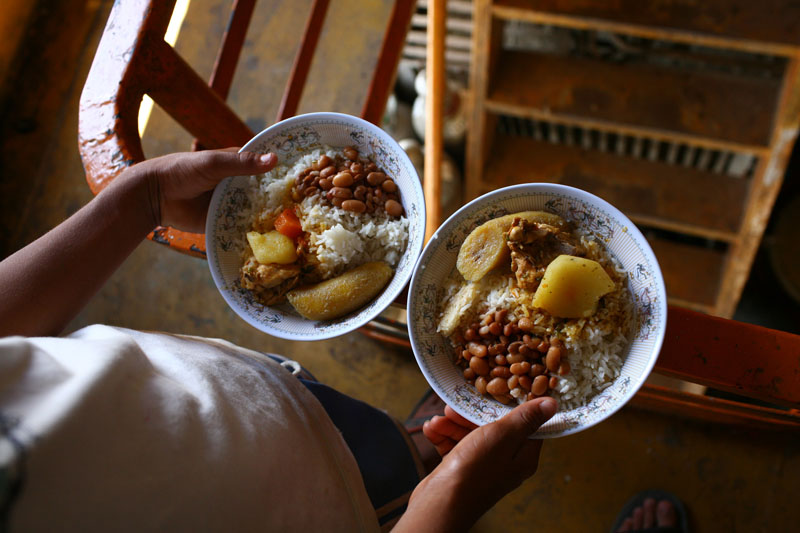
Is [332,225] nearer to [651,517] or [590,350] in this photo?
[590,350]

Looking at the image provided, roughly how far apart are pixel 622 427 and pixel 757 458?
433 millimetres

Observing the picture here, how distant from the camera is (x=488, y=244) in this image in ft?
3.06

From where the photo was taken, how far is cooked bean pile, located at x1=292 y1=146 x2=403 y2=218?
3.31 feet

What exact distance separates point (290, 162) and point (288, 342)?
1.20 meters

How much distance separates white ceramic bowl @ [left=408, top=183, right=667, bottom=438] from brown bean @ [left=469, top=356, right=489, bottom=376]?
1.5 inches

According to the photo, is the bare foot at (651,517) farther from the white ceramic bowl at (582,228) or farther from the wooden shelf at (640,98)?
the wooden shelf at (640,98)

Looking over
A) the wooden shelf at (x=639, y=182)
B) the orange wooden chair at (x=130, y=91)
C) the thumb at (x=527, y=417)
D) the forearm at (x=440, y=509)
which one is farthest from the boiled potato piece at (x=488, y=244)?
the wooden shelf at (x=639, y=182)

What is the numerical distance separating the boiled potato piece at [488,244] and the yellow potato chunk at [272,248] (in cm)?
33

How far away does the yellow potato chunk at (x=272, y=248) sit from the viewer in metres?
0.97

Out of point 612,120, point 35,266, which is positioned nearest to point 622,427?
point 612,120

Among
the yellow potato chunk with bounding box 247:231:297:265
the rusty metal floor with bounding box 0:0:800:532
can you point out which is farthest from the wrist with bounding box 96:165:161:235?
the rusty metal floor with bounding box 0:0:800:532

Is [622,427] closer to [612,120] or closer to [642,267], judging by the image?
[642,267]

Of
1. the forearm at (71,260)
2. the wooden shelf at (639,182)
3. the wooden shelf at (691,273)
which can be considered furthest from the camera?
A: the wooden shelf at (691,273)

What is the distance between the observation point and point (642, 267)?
88cm
